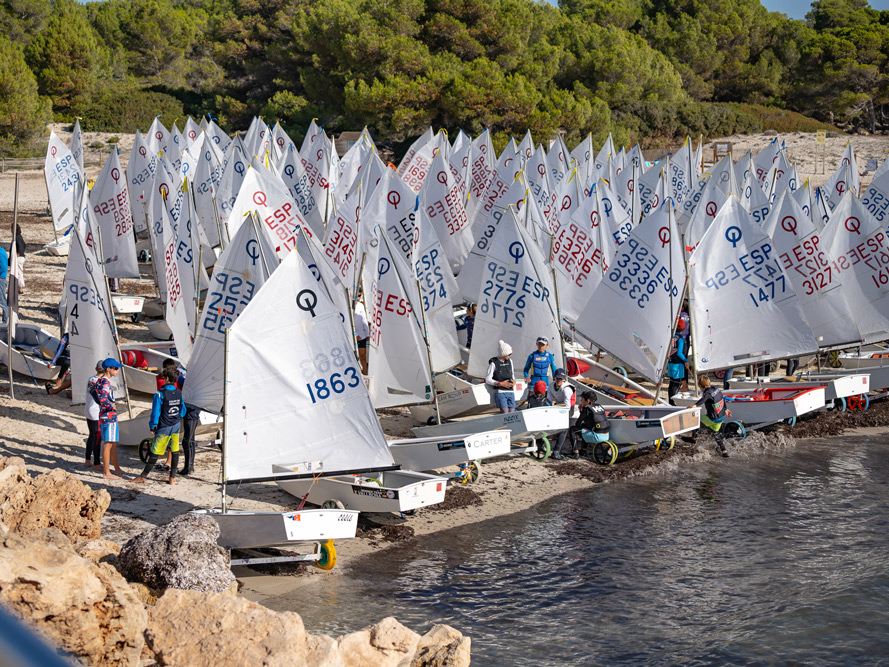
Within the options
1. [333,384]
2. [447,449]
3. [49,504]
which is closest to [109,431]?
[49,504]

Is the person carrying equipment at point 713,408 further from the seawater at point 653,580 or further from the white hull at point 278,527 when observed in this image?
the white hull at point 278,527

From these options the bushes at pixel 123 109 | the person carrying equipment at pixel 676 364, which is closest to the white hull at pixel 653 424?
the person carrying equipment at pixel 676 364

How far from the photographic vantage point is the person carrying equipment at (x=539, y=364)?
1526 centimetres

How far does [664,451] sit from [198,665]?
34.8 ft

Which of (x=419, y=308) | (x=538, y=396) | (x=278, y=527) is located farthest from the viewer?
(x=419, y=308)

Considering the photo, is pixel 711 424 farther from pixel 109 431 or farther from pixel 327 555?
pixel 109 431

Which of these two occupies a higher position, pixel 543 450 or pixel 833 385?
pixel 833 385

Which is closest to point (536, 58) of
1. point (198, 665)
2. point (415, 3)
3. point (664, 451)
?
point (415, 3)

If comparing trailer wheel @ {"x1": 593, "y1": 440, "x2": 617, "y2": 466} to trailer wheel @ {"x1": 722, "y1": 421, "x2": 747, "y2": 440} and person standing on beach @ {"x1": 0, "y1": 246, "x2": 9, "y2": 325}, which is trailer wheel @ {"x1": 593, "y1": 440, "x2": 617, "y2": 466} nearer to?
trailer wheel @ {"x1": 722, "y1": 421, "x2": 747, "y2": 440}

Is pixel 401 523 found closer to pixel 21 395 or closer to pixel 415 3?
pixel 21 395

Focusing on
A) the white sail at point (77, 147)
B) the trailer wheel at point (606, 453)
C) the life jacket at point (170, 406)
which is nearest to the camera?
the life jacket at point (170, 406)

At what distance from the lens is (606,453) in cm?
1539

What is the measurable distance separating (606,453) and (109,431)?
7525 mm

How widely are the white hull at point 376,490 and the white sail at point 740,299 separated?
21.9ft
